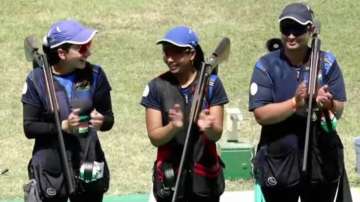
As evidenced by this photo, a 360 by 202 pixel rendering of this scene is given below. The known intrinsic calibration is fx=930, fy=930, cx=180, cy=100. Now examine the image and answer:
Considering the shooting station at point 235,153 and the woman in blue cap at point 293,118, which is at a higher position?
the woman in blue cap at point 293,118

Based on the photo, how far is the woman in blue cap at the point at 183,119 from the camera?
5.37 meters

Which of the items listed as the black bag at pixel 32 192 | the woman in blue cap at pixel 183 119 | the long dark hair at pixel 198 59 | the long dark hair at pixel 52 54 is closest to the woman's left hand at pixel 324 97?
the woman in blue cap at pixel 183 119

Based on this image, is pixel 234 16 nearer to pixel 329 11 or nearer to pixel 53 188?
pixel 329 11

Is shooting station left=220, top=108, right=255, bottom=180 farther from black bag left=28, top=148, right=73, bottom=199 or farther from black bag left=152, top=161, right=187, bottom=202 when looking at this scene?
black bag left=28, top=148, right=73, bottom=199

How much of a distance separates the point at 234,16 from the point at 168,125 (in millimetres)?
8748

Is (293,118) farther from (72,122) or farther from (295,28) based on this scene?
(72,122)

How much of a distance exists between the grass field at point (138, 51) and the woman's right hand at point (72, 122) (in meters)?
2.67

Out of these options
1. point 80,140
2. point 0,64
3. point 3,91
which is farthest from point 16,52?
point 80,140

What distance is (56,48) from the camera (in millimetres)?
5480

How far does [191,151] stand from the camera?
5.45 meters

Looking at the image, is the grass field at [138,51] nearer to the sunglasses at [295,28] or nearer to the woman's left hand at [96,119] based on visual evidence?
the woman's left hand at [96,119]

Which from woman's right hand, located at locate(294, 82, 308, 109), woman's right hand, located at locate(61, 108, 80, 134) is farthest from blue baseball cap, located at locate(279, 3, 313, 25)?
woman's right hand, located at locate(61, 108, 80, 134)

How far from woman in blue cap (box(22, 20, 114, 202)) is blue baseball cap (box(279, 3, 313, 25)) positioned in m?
1.14

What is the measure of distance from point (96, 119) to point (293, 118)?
1.15 metres
